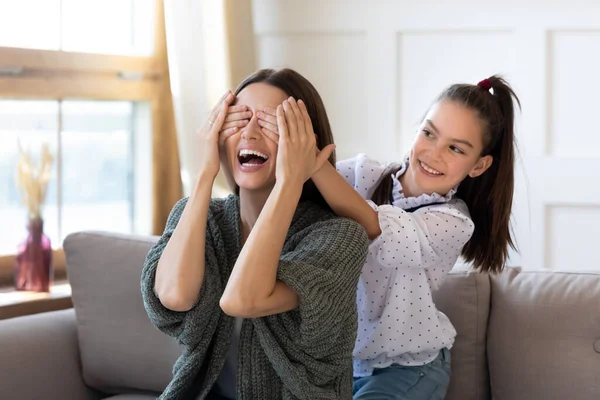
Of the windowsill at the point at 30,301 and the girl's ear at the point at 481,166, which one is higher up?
the girl's ear at the point at 481,166

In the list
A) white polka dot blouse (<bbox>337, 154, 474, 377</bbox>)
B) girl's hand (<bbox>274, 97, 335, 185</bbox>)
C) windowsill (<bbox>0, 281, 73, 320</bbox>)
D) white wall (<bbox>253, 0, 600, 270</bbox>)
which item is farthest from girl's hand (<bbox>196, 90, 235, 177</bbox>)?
white wall (<bbox>253, 0, 600, 270</bbox>)

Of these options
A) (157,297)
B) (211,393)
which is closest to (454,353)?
(211,393)

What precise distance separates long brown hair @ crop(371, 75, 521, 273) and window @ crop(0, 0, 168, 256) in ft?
4.14

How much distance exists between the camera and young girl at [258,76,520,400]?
1.82 metres

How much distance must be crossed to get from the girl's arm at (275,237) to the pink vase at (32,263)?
118 centimetres

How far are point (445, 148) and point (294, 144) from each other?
42 cm

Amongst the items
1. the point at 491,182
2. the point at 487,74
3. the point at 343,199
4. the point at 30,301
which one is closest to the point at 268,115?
the point at 343,199

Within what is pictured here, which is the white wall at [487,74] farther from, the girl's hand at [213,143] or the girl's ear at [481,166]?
the girl's hand at [213,143]

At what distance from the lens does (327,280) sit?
5.05ft

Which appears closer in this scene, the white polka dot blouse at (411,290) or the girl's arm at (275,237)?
the girl's arm at (275,237)

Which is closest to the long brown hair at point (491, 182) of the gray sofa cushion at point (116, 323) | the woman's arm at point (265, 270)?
the woman's arm at point (265, 270)

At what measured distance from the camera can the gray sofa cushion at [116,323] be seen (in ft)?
7.12

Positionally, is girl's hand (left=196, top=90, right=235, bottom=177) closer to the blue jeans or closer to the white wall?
the blue jeans

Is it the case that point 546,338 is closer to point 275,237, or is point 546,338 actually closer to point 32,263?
point 275,237
